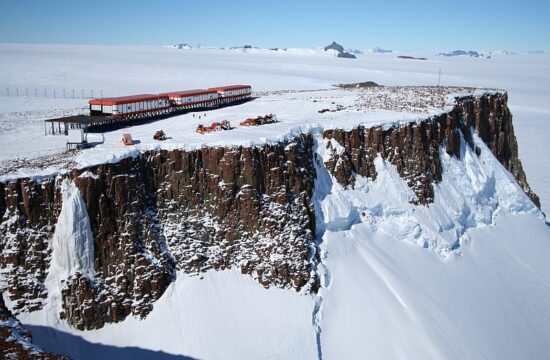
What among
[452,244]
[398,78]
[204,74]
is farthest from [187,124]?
[398,78]

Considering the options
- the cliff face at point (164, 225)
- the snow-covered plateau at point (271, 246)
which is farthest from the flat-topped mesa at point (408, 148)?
the cliff face at point (164, 225)

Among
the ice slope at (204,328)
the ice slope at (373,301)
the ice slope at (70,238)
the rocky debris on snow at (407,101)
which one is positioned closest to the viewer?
the ice slope at (204,328)

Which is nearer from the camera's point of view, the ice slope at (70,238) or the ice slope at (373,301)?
the ice slope at (373,301)

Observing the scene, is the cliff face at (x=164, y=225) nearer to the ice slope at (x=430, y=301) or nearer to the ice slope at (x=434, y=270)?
the ice slope at (x=434, y=270)

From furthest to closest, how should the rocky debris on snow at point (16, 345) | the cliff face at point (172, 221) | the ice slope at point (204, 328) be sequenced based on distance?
the cliff face at point (172, 221) → the ice slope at point (204, 328) → the rocky debris on snow at point (16, 345)

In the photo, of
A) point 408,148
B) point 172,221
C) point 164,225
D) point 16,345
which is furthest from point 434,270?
point 16,345

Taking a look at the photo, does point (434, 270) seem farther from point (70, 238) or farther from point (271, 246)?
point (70, 238)

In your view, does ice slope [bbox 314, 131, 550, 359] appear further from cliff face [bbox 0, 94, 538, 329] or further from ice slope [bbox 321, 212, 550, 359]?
cliff face [bbox 0, 94, 538, 329]
